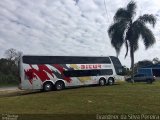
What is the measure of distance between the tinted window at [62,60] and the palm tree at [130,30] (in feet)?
33.6

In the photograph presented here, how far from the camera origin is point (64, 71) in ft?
106

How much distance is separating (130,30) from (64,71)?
1691 centimetres

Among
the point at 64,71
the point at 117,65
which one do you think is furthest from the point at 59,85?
the point at 117,65

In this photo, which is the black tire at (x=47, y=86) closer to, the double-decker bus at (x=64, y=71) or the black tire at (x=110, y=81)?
the double-decker bus at (x=64, y=71)

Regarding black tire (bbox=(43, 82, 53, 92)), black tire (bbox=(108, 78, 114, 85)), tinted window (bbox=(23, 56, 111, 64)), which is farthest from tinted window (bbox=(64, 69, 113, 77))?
black tire (bbox=(43, 82, 53, 92))

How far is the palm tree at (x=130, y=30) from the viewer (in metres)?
45.5

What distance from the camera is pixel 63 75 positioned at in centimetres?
3212

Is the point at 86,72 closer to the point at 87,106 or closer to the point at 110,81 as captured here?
the point at 110,81

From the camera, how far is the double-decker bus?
97.6 feet

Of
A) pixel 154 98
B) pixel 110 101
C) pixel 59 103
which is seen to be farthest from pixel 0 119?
pixel 154 98

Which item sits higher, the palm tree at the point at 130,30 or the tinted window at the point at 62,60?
the palm tree at the point at 130,30

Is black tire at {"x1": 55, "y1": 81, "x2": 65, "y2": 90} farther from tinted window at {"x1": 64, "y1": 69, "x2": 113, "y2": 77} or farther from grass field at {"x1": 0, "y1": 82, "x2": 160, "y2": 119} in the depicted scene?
grass field at {"x1": 0, "y1": 82, "x2": 160, "y2": 119}

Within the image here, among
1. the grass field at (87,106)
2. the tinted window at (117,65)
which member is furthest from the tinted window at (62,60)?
A: the grass field at (87,106)

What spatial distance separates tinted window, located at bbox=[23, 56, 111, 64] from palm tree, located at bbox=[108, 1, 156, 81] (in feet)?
33.6
